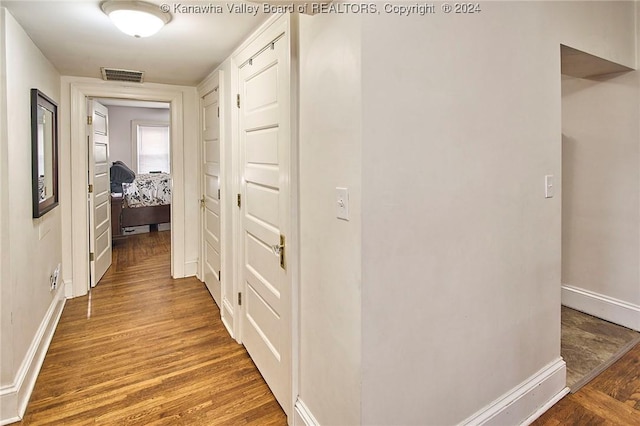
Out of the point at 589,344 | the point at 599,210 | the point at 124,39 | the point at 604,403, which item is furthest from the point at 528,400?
the point at 124,39

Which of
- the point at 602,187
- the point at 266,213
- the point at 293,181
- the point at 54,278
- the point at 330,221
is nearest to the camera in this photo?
the point at 330,221

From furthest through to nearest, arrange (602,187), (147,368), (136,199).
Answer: (136,199), (602,187), (147,368)

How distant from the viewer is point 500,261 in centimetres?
172

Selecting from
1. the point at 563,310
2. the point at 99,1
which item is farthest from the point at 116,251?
the point at 563,310

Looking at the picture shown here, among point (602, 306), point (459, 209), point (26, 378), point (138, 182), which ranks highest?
point (138, 182)

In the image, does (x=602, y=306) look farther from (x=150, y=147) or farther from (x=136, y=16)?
(x=150, y=147)

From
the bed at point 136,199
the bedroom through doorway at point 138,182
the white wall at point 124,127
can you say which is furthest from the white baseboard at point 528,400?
the white wall at point 124,127

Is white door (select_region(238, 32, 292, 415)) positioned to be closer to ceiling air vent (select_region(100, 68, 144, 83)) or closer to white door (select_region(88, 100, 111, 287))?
ceiling air vent (select_region(100, 68, 144, 83))

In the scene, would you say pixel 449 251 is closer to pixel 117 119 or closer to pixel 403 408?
pixel 403 408

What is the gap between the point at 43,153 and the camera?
2.65m

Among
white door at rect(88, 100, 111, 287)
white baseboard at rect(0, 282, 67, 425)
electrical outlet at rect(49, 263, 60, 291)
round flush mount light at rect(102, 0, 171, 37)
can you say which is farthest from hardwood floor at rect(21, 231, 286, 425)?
round flush mount light at rect(102, 0, 171, 37)

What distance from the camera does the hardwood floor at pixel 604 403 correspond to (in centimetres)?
188

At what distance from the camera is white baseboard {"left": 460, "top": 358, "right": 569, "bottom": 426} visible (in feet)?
5.67

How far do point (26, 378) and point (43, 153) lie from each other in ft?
4.78
